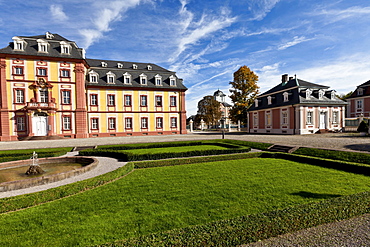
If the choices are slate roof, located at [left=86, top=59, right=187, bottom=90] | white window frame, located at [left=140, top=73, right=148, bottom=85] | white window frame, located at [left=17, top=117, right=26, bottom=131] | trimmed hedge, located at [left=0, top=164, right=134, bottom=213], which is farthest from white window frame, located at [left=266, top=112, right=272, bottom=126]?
white window frame, located at [left=17, top=117, right=26, bottom=131]

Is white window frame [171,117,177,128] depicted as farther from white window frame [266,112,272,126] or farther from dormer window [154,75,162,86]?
white window frame [266,112,272,126]

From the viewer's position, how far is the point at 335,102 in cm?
3031

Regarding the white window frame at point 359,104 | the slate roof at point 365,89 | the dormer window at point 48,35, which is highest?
the dormer window at point 48,35

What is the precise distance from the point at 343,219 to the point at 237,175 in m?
3.90

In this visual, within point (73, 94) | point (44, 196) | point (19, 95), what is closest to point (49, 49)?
point (73, 94)

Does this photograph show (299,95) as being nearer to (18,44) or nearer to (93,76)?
(93,76)

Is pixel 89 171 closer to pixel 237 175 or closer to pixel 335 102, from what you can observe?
pixel 237 175

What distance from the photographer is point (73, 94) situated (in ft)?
97.7

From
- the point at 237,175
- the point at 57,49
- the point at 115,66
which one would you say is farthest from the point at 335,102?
the point at 57,49

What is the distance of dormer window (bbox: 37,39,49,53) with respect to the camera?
28.0 meters

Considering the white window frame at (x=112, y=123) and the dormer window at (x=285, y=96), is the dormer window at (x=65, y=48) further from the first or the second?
the dormer window at (x=285, y=96)

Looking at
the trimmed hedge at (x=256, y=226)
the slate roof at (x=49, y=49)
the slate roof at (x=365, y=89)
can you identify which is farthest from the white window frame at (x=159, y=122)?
the slate roof at (x=365, y=89)

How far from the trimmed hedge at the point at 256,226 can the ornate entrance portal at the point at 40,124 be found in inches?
1255

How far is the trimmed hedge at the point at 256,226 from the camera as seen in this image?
133 inches
